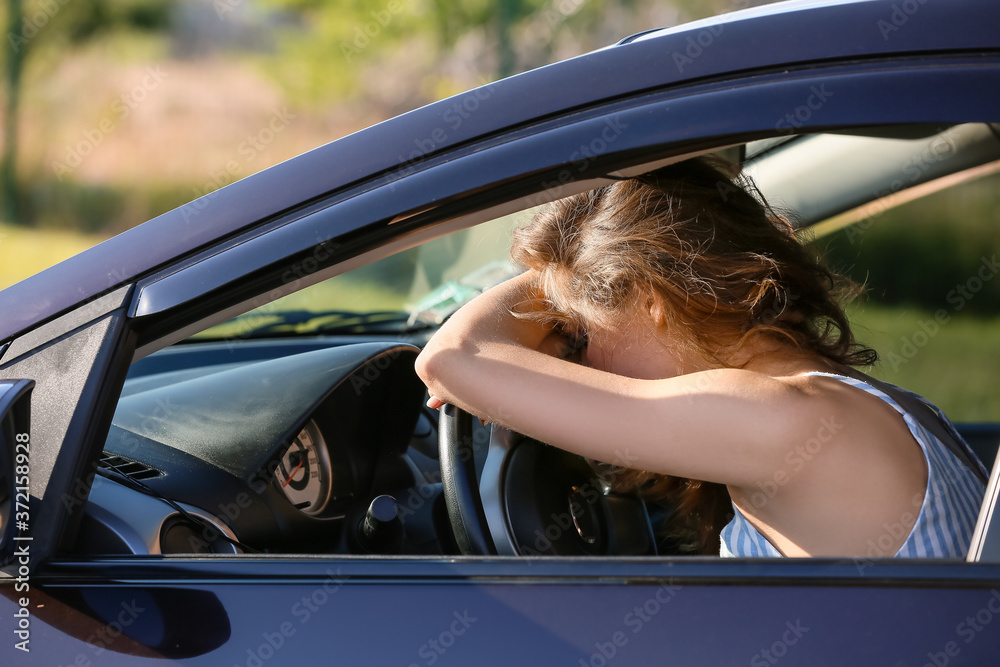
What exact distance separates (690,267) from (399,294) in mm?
1534

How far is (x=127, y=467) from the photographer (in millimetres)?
1357

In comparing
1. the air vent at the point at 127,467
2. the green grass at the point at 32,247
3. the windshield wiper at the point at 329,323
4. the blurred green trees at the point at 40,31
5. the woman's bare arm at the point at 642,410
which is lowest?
the woman's bare arm at the point at 642,410

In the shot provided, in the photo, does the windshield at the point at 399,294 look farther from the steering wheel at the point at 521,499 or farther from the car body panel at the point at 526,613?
the car body panel at the point at 526,613

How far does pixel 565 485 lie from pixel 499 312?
1.14ft

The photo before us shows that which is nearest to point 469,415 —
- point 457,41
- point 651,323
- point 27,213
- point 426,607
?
point 651,323

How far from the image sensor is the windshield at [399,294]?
241 cm

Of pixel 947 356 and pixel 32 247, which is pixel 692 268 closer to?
pixel 947 356

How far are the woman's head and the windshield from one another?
918mm

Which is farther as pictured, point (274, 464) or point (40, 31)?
point (40, 31)

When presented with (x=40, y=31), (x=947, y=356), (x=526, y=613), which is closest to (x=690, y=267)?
(x=526, y=613)

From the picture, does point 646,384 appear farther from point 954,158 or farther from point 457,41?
point 457,41

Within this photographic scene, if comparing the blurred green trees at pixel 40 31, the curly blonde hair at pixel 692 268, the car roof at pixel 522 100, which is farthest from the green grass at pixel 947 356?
the blurred green trees at pixel 40 31

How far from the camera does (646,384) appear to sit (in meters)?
1.17

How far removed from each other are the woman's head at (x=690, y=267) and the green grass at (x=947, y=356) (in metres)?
3.26
